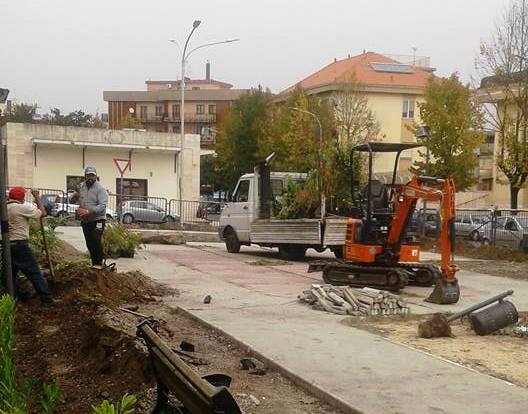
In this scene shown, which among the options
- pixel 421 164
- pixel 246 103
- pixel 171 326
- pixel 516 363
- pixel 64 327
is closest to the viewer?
pixel 516 363

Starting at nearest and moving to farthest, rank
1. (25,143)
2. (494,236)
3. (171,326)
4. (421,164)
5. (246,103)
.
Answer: (171,326), (494,236), (421,164), (25,143), (246,103)

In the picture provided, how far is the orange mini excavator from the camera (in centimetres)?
1216

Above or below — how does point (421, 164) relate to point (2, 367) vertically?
above

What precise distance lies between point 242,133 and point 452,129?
79.6 feet

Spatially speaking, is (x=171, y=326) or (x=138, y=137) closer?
(x=171, y=326)

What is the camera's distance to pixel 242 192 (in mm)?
19531

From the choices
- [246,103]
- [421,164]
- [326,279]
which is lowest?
[326,279]

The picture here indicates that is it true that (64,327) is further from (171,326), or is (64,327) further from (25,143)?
(25,143)

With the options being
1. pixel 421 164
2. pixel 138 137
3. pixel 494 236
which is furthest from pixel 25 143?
pixel 494 236

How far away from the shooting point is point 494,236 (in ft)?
76.9

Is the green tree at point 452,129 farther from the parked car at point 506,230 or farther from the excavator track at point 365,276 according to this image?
the excavator track at point 365,276

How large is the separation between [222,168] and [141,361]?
53995 mm

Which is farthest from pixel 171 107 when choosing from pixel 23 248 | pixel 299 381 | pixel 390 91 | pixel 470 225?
pixel 299 381

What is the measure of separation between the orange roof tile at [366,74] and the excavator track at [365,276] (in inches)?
1562
